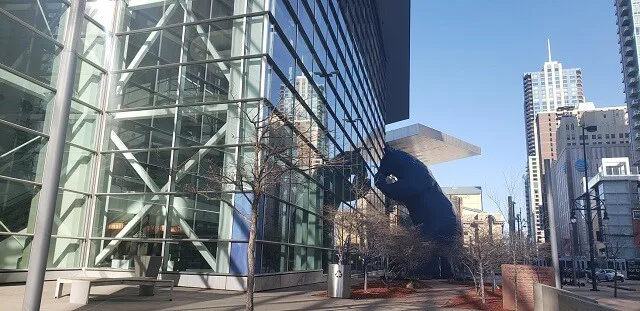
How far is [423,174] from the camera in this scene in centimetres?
3228

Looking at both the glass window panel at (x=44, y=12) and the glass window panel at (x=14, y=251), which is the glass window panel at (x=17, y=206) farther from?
the glass window panel at (x=44, y=12)

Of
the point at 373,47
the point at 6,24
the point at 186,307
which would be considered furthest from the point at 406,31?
the point at 186,307

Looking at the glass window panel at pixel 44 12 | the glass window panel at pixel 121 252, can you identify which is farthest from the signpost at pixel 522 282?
the glass window panel at pixel 44 12

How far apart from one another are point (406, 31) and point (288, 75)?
32.4m

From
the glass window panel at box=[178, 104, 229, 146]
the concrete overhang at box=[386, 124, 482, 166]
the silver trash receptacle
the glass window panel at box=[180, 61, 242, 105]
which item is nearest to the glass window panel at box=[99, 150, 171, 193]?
the glass window panel at box=[178, 104, 229, 146]

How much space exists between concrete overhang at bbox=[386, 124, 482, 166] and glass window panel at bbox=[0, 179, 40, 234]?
1548 inches

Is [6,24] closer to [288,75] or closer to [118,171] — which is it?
[118,171]

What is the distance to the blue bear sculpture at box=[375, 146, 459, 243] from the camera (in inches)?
1255

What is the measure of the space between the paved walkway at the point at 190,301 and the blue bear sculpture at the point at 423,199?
15957mm

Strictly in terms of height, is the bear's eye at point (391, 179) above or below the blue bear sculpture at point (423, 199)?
above

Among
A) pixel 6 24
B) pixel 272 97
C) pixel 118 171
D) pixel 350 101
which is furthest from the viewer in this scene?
pixel 350 101

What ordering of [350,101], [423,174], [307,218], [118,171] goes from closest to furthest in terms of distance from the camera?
[118,171] < [307,218] < [423,174] < [350,101]

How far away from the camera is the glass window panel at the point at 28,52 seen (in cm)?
1669

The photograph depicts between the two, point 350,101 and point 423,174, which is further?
point 350,101
